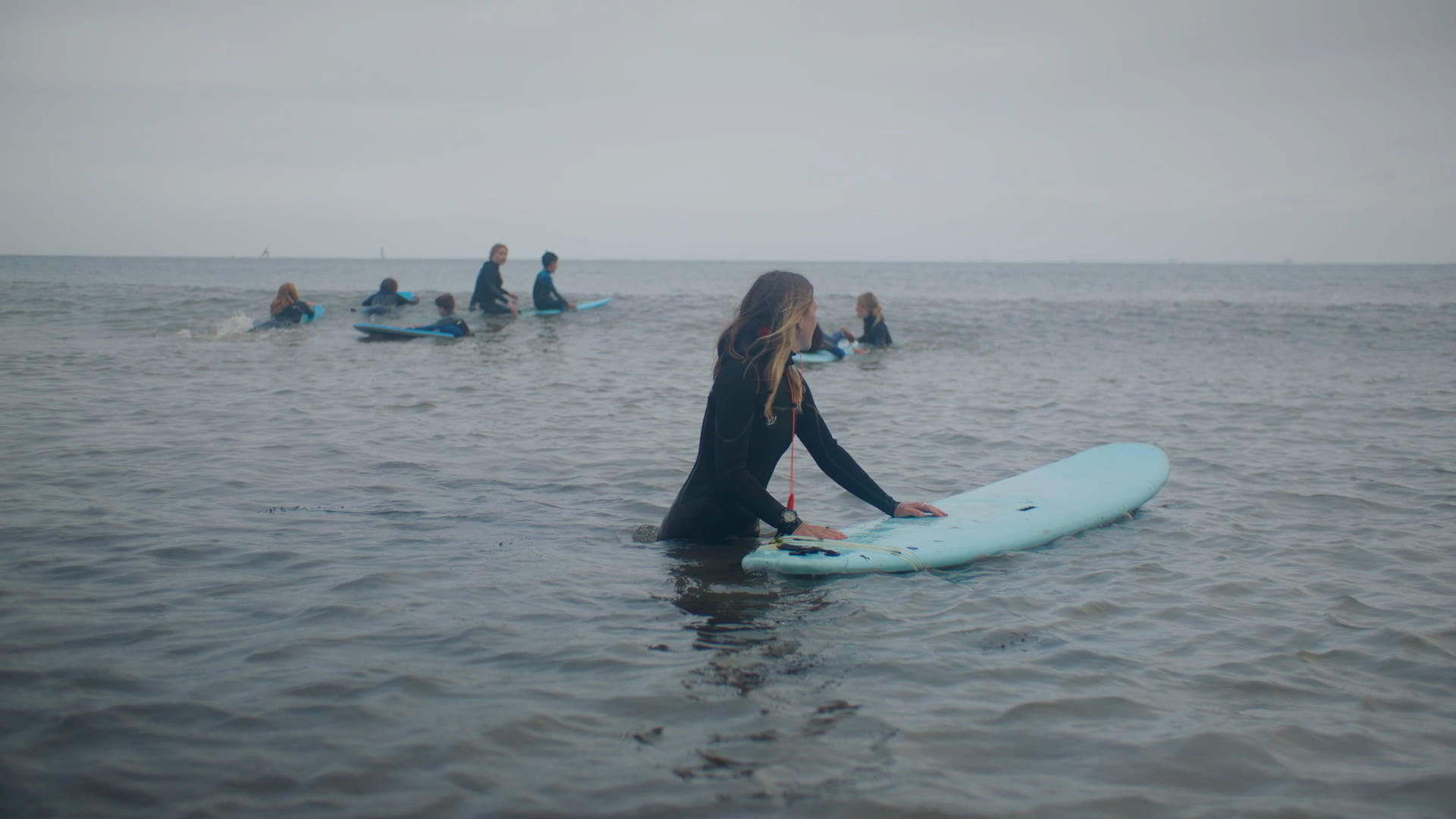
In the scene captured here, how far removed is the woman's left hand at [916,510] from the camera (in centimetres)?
500

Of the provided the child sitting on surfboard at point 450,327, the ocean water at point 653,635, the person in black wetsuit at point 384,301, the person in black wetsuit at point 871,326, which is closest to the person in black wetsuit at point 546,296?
the person in black wetsuit at point 384,301

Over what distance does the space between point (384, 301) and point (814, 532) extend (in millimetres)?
17801

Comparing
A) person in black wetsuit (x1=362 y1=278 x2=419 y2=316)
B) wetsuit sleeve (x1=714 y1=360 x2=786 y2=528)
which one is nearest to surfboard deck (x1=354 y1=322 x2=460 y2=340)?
person in black wetsuit (x1=362 y1=278 x2=419 y2=316)

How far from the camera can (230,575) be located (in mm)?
4266

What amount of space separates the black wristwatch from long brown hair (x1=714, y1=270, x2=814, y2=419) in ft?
2.06

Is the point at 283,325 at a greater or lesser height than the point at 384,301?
lesser

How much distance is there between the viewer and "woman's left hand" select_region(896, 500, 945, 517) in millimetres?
5004

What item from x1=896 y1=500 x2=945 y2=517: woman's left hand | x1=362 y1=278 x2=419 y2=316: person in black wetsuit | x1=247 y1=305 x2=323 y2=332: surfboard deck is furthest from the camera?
x1=362 y1=278 x2=419 y2=316: person in black wetsuit

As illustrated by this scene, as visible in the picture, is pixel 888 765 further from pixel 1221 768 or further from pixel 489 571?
pixel 489 571

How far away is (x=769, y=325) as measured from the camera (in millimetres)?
4195

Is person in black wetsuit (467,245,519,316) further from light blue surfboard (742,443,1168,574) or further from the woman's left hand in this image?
the woman's left hand

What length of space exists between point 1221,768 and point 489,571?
10.3ft

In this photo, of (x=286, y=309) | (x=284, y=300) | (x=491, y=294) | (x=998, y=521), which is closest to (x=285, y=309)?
(x=286, y=309)

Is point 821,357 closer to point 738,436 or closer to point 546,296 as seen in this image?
point 546,296
